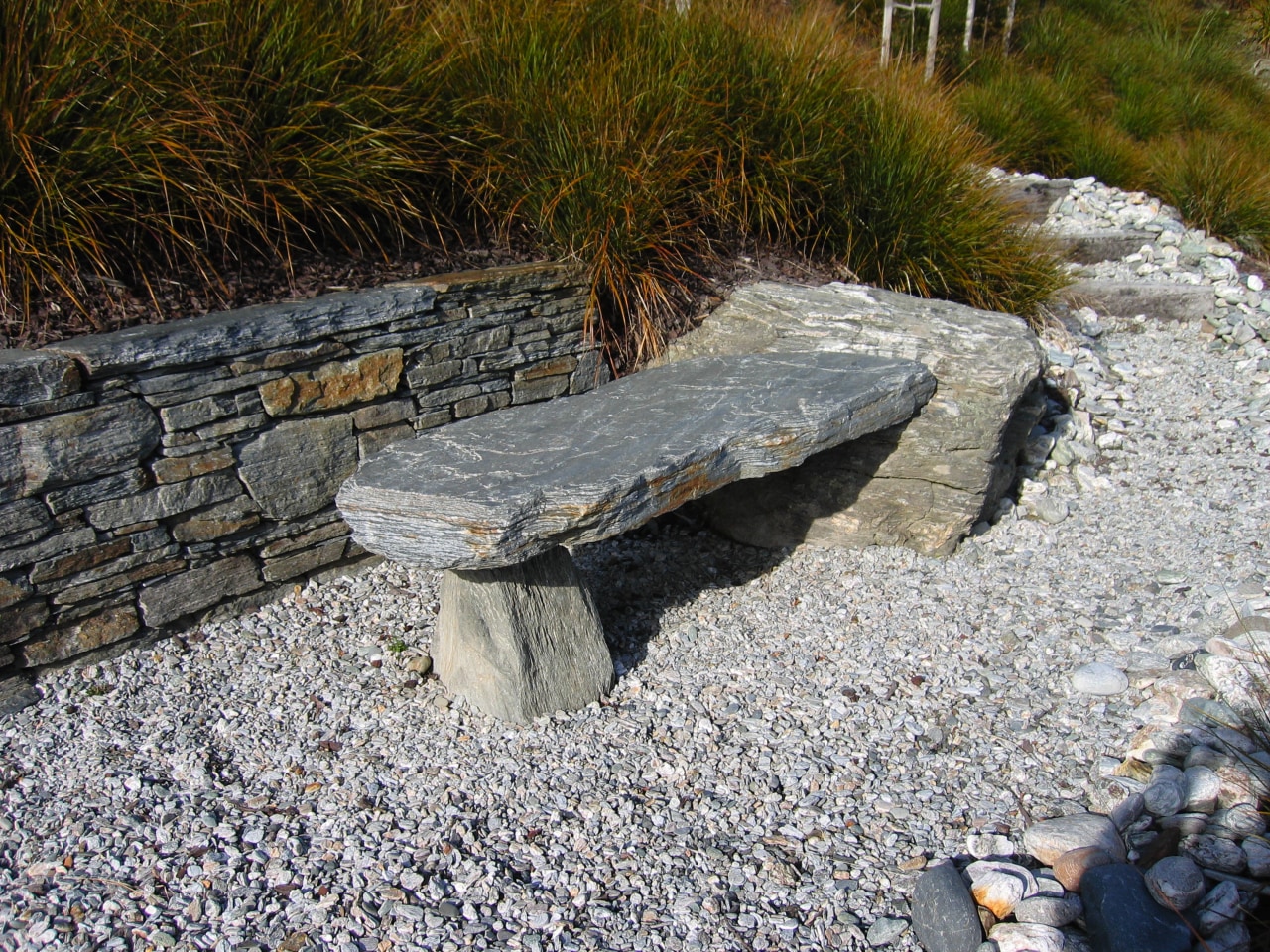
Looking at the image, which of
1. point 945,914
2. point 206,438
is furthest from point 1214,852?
point 206,438

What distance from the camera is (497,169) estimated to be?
11.9 feet

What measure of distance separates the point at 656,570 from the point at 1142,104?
23.8 feet

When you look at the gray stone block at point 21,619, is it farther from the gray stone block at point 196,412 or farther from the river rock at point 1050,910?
the river rock at point 1050,910

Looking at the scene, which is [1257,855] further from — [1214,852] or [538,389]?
[538,389]

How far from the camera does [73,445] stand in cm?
241

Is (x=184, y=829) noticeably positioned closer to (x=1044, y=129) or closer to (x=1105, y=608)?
(x=1105, y=608)

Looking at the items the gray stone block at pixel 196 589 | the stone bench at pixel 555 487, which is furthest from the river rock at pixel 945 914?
the gray stone block at pixel 196 589

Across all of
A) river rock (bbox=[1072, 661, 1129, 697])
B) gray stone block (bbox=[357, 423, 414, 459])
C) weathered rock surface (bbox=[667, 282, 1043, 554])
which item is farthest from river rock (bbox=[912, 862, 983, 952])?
gray stone block (bbox=[357, 423, 414, 459])

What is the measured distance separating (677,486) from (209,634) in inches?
59.7

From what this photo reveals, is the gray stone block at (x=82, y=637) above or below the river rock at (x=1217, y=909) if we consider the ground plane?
below

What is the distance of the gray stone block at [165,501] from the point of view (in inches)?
99.3

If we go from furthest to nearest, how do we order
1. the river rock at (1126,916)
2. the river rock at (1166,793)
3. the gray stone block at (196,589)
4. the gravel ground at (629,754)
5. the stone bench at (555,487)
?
the gray stone block at (196,589)
the stone bench at (555,487)
the river rock at (1166,793)
the gravel ground at (629,754)
the river rock at (1126,916)

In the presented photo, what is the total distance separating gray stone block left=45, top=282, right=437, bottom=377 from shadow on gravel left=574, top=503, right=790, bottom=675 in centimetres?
105

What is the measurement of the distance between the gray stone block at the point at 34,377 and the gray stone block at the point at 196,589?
2.05ft
